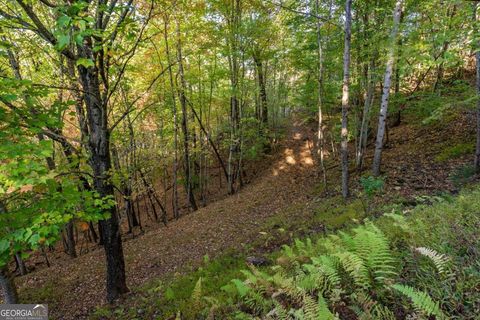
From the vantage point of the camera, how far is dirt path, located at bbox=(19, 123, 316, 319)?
7637 mm

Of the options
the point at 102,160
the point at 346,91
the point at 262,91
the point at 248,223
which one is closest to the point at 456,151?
the point at 346,91

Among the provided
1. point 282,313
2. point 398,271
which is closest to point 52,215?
point 282,313

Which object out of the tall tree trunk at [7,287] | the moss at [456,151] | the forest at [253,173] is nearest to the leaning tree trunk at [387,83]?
the forest at [253,173]

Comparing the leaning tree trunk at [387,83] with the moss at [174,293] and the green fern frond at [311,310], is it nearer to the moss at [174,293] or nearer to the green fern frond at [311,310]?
the moss at [174,293]

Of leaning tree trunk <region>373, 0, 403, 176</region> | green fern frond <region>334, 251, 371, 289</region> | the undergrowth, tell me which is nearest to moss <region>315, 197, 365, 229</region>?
leaning tree trunk <region>373, 0, 403, 176</region>

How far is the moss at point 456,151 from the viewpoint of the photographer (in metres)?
9.43

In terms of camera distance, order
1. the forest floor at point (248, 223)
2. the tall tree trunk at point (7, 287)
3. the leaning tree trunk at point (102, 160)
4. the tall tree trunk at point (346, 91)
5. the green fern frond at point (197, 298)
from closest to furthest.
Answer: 1. the green fern frond at point (197, 298)
2. the leaning tree trunk at point (102, 160)
3. the tall tree trunk at point (7, 287)
4. the forest floor at point (248, 223)
5. the tall tree trunk at point (346, 91)

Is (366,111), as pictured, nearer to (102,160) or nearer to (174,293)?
(174,293)

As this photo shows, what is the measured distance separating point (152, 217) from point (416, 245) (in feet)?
61.7

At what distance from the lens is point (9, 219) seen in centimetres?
370

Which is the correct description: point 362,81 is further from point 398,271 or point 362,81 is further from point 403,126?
point 398,271

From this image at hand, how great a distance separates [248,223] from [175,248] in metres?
2.94

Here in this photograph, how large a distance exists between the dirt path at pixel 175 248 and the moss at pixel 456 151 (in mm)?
5299

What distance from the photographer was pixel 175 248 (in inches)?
375
